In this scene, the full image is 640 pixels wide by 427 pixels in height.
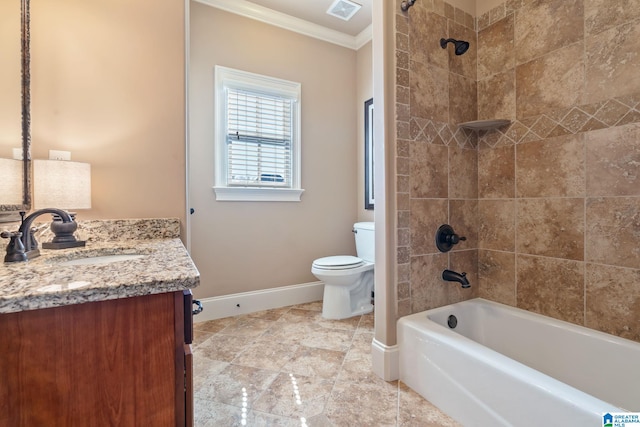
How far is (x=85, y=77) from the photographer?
1.26m

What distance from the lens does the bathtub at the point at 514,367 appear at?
0.95 meters

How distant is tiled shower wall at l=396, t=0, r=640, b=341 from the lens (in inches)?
49.6

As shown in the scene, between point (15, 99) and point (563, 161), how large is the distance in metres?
2.45

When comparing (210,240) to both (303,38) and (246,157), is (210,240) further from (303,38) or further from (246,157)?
(303,38)

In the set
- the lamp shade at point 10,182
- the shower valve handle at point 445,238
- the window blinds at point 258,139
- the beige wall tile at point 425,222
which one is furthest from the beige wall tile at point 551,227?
the lamp shade at point 10,182

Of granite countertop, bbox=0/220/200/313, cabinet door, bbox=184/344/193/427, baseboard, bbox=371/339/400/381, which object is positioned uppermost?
granite countertop, bbox=0/220/200/313

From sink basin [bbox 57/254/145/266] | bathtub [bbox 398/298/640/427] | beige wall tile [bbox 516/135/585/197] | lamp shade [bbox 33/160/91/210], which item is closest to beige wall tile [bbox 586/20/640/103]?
beige wall tile [bbox 516/135/585/197]

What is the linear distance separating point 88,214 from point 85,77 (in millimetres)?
614

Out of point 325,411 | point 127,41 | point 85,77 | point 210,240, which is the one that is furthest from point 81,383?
point 210,240

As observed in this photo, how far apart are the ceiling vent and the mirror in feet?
A: 6.74

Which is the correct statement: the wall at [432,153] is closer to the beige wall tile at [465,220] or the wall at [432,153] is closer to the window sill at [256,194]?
the beige wall tile at [465,220]

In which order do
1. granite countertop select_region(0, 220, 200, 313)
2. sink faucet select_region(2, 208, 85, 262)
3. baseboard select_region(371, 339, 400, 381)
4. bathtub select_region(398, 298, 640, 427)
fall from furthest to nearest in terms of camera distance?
1. baseboard select_region(371, 339, 400, 381)
2. bathtub select_region(398, 298, 640, 427)
3. sink faucet select_region(2, 208, 85, 262)
4. granite countertop select_region(0, 220, 200, 313)

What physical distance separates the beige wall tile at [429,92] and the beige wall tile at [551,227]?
2.32 ft

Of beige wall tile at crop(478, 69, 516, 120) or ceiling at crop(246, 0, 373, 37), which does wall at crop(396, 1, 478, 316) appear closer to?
beige wall tile at crop(478, 69, 516, 120)
